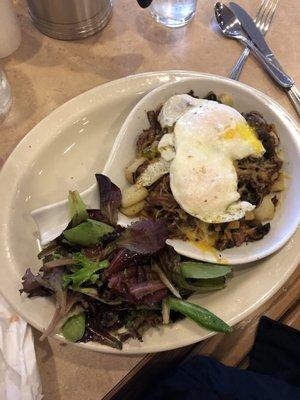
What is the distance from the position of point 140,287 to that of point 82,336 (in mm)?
134

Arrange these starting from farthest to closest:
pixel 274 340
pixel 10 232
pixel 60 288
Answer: pixel 274 340 < pixel 10 232 < pixel 60 288

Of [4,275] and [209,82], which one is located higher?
[209,82]

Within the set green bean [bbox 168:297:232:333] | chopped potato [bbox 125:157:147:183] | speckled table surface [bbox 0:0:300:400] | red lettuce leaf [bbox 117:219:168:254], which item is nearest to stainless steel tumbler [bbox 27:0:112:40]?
speckled table surface [bbox 0:0:300:400]

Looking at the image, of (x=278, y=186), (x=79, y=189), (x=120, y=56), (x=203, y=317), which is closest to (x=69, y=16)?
(x=120, y=56)

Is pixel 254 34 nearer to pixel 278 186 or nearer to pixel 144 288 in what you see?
pixel 278 186

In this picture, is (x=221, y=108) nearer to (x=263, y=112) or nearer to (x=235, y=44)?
(x=263, y=112)

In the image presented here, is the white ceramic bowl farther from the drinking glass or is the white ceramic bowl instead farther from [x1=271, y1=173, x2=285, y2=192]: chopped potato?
the drinking glass

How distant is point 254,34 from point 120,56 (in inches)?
13.5

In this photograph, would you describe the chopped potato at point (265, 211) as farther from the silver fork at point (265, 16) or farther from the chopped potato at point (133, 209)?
the silver fork at point (265, 16)

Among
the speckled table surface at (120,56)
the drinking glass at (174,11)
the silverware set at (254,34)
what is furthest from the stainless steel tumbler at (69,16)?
the silverware set at (254,34)

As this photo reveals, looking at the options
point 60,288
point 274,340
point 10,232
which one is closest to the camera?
point 60,288

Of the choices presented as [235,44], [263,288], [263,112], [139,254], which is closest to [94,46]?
[235,44]

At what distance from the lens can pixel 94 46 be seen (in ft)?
3.90

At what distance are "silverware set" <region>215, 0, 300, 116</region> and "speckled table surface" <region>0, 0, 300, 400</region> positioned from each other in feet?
0.06
